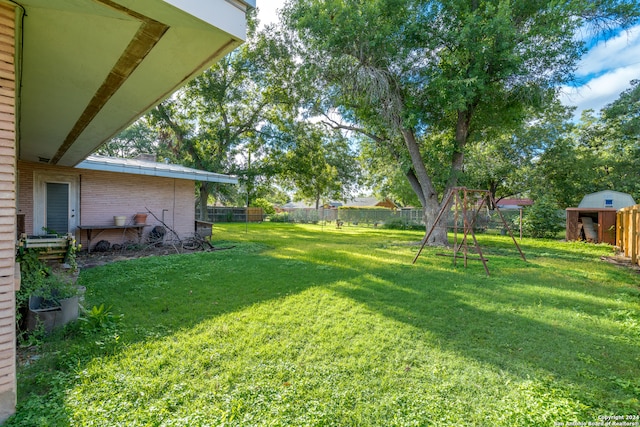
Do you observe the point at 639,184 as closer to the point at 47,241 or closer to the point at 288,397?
the point at 288,397

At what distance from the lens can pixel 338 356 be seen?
275cm

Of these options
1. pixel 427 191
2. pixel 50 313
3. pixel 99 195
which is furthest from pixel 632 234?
pixel 99 195

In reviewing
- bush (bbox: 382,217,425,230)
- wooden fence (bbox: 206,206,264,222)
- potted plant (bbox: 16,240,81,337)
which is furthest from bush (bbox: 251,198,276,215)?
potted plant (bbox: 16,240,81,337)

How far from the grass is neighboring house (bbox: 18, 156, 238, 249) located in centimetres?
367

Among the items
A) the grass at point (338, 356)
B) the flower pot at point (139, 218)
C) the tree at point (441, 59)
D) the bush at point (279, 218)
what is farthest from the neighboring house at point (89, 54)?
the bush at point (279, 218)

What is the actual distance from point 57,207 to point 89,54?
7620 millimetres

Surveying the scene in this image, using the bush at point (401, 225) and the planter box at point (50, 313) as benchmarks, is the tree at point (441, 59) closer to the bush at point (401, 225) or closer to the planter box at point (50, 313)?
the planter box at point (50, 313)

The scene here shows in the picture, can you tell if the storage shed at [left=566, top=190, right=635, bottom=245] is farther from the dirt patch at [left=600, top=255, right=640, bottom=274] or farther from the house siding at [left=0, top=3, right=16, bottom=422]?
the house siding at [left=0, top=3, right=16, bottom=422]

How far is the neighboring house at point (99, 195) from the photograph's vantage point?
24.9 feet

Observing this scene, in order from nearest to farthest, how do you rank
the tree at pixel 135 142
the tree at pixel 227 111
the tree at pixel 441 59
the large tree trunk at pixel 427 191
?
the tree at pixel 441 59 < the large tree trunk at pixel 427 191 < the tree at pixel 227 111 < the tree at pixel 135 142

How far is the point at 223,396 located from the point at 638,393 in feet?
10.4

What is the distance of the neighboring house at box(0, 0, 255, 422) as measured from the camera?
1.87m

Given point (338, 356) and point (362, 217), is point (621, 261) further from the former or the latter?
point (362, 217)

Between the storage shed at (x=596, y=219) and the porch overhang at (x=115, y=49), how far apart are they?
51.7 ft
